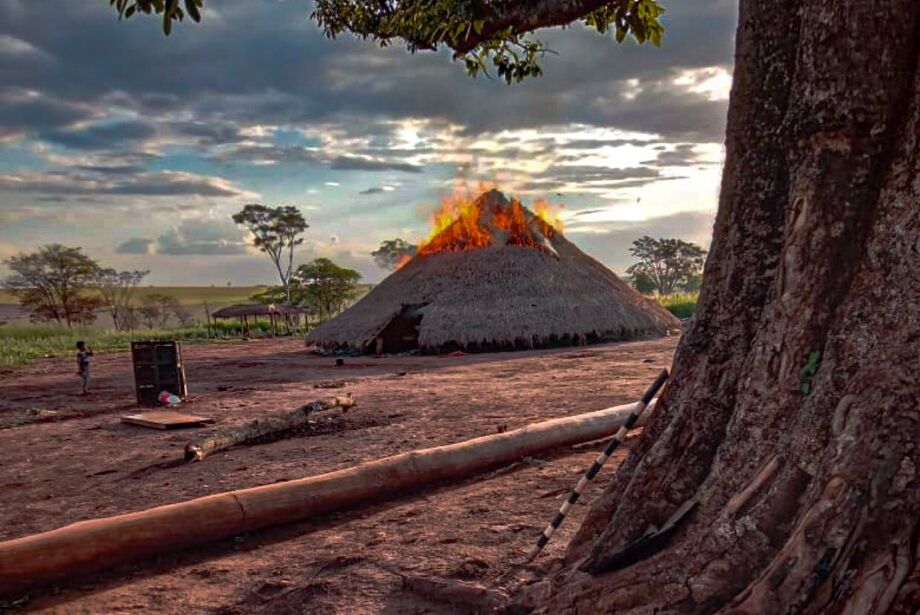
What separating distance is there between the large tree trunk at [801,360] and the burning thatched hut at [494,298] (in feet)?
61.3

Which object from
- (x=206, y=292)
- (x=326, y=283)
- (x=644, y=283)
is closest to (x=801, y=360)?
(x=326, y=283)

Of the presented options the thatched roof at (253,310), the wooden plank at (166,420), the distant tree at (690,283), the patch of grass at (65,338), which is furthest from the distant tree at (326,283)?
the wooden plank at (166,420)

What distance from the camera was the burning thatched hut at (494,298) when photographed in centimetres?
2212

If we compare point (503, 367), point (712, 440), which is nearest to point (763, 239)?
point (712, 440)

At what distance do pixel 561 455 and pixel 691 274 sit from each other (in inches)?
2716

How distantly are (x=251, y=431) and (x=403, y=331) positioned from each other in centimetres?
1603

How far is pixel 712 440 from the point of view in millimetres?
2951

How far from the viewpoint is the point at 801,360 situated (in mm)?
2564

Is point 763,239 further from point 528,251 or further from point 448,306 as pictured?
point 528,251

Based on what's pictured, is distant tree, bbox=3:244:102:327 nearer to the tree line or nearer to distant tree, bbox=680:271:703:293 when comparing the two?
the tree line

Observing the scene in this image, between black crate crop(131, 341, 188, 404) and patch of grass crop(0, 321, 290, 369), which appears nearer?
black crate crop(131, 341, 188, 404)

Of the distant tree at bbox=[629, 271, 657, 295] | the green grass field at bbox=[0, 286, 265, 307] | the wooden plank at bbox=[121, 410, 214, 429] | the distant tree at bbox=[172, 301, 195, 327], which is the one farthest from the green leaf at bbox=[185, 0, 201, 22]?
the green grass field at bbox=[0, 286, 265, 307]

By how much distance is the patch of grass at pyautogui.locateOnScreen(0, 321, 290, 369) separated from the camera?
28.0 meters

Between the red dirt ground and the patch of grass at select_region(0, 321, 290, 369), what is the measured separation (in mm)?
16252
